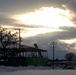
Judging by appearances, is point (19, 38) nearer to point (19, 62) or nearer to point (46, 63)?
point (19, 62)

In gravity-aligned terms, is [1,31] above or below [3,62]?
above

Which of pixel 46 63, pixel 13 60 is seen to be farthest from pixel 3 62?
pixel 46 63

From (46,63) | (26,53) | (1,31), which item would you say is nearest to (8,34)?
(1,31)

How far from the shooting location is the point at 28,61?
3548 inches

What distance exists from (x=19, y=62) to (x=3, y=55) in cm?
652

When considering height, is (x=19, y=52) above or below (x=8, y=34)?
below

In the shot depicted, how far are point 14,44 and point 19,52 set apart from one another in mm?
3268

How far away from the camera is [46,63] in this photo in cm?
9525

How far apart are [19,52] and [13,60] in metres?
2.98

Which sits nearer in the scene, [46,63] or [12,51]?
[12,51]

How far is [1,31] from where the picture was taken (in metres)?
89.8

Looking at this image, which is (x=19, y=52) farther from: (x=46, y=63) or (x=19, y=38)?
(x=46, y=63)

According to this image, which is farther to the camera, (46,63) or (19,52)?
(46,63)

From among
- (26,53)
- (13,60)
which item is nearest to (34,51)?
(26,53)
